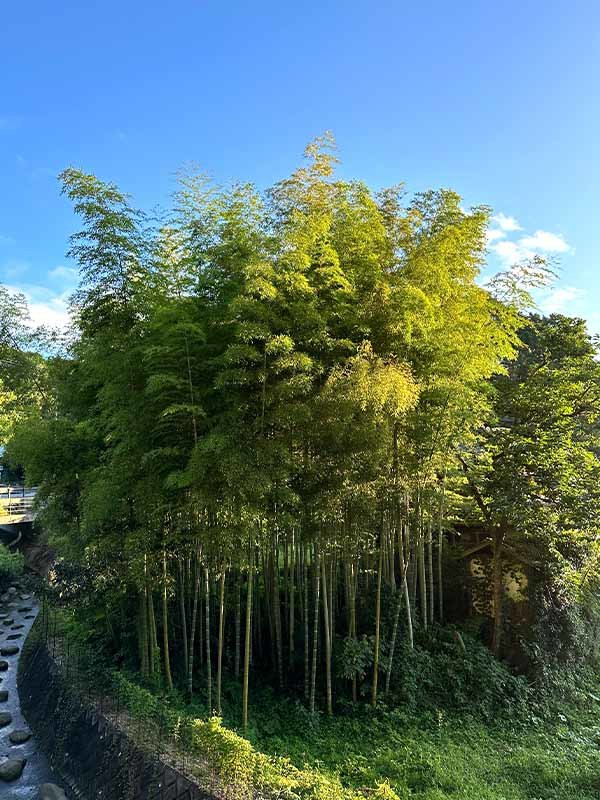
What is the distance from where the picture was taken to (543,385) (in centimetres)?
686

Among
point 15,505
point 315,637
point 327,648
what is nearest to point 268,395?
point 315,637

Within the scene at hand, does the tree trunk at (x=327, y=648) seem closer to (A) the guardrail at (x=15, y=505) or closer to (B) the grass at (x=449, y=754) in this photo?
(B) the grass at (x=449, y=754)

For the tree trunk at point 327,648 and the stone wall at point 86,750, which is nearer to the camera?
the stone wall at point 86,750

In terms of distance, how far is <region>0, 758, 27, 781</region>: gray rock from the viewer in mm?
5254

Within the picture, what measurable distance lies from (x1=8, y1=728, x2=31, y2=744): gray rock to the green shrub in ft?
23.0

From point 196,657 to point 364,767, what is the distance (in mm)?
2435

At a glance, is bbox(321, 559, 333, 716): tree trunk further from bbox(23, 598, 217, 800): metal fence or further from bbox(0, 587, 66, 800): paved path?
bbox(0, 587, 66, 800): paved path

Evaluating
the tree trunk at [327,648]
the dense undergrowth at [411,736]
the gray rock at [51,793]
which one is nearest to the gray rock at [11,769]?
the gray rock at [51,793]

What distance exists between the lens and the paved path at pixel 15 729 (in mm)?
5137

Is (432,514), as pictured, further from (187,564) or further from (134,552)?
(134,552)

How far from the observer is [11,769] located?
531cm

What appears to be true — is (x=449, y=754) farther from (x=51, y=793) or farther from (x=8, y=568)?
(x=8, y=568)

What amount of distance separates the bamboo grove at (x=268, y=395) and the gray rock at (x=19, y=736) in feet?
4.70

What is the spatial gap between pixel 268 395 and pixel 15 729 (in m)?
5.44
